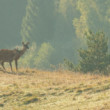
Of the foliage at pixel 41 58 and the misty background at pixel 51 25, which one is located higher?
the misty background at pixel 51 25

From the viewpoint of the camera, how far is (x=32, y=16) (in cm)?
Answer: 11256

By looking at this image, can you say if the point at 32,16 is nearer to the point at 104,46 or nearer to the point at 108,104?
the point at 104,46

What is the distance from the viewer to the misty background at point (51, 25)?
96062 millimetres

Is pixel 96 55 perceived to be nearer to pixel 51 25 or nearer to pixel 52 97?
pixel 52 97

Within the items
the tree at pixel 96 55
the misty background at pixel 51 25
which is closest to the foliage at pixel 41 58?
the misty background at pixel 51 25

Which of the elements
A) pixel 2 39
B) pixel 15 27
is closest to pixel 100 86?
pixel 2 39

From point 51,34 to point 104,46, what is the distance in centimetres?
10336

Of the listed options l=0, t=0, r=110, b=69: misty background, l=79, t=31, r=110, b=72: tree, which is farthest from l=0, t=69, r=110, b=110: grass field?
l=0, t=0, r=110, b=69: misty background

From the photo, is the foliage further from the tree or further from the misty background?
the tree

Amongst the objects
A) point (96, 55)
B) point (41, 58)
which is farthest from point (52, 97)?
point (41, 58)

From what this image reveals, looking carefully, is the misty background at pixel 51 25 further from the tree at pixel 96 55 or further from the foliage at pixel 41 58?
the tree at pixel 96 55

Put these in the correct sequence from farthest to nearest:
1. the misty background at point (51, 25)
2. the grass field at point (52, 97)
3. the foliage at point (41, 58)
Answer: the misty background at point (51, 25) → the foliage at point (41, 58) → the grass field at point (52, 97)

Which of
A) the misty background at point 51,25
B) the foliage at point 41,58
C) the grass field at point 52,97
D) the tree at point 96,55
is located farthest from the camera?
the misty background at point 51,25

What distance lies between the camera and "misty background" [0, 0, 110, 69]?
9606 cm
